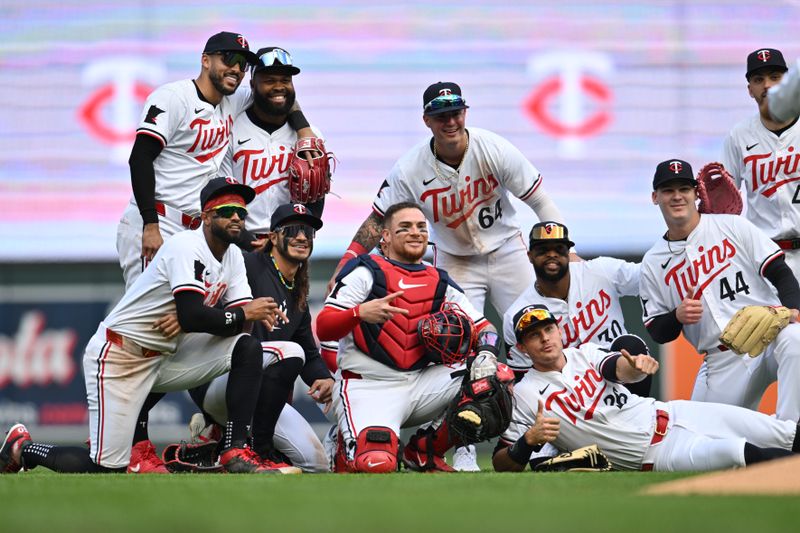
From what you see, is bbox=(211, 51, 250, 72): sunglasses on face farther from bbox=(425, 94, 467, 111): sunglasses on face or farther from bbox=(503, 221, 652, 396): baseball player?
bbox=(503, 221, 652, 396): baseball player

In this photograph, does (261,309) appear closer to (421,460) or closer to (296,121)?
(421,460)

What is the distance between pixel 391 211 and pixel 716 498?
8.52 feet

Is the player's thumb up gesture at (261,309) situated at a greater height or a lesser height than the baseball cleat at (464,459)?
greater

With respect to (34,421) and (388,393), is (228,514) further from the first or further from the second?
(34,421)

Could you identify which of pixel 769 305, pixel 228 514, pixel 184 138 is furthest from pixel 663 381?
pixel 228 514

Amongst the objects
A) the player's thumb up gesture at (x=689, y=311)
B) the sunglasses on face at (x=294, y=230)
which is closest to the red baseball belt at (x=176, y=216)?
the sunglasses on face at (x=294, y=230)

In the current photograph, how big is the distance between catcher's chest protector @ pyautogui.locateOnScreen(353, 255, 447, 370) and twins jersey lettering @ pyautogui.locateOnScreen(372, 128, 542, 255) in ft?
2.69

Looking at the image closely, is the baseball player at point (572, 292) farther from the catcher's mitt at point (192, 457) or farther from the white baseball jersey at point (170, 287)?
the catcher's mitt at point (192, 457)

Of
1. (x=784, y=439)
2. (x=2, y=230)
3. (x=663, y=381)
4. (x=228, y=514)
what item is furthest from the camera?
(x=2, y=230)

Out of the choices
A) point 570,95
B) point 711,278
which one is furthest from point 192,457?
point 570,95

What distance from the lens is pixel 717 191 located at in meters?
6.59

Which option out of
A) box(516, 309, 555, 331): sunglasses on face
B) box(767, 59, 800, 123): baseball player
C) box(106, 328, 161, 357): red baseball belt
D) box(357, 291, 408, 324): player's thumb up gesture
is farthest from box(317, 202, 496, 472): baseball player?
box(767, 59, 800, 123): baseball player

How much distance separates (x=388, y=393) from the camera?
568 cm

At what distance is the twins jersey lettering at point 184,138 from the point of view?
6062mm
